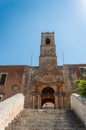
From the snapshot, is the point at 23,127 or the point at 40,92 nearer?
the point at 23,127

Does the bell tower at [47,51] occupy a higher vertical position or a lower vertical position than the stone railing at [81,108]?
higher

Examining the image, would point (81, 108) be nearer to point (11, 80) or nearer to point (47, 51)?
point (11, 80)

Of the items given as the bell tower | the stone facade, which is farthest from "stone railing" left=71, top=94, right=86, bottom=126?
the bell tower

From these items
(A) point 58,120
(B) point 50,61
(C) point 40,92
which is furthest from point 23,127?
(B) point 50,61

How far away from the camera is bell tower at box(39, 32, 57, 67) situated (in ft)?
64.3

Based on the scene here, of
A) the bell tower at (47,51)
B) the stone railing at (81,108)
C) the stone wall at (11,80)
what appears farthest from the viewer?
the bell tower at (47,51)

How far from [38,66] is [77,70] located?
467 centimetres

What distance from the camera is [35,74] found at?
60.4ft

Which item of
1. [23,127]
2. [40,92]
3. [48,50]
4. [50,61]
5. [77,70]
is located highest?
[48,50]

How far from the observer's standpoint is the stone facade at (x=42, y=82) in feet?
53.8

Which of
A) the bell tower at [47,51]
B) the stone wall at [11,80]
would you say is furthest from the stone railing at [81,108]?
the bell tower at [47,51]

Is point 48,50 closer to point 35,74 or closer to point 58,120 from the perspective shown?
point 35,74

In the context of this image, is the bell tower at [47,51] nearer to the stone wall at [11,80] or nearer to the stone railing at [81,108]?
the stone wall at [11,80]

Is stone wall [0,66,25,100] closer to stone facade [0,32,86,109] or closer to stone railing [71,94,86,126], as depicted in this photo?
stone facade [0,32,86,109]
